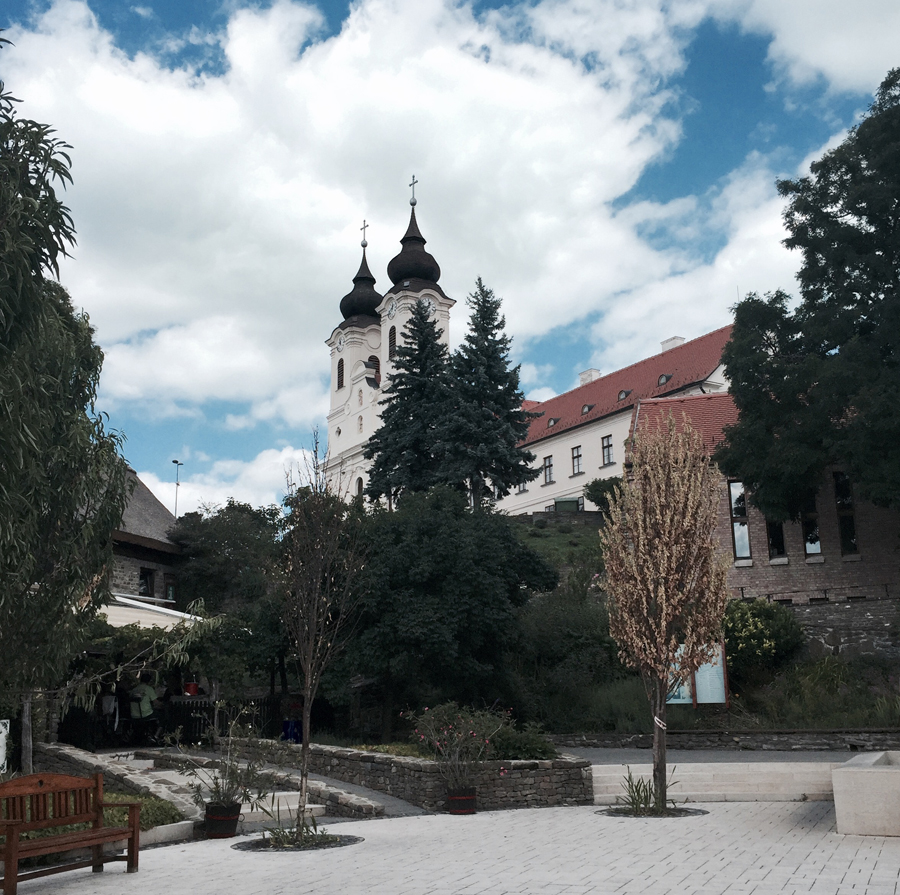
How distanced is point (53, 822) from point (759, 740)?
14.5 meters

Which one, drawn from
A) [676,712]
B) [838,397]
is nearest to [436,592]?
[676,712]

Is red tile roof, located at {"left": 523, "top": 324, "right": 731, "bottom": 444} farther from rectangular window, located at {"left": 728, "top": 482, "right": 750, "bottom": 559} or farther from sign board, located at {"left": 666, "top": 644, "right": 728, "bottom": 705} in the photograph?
sign board, located at {"left": 666, "top": 644, "right": 728, "bottom": 705}

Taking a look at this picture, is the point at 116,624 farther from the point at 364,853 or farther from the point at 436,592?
the point at 364,853

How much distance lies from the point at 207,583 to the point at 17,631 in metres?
23.0

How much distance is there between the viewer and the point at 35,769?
1552 centimetres

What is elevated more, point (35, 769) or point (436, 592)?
point (436, 592)

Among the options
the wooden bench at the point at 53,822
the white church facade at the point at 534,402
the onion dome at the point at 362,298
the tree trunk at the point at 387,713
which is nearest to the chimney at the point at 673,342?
the white church facade at the point at 534,402

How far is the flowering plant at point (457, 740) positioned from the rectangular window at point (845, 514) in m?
17.3

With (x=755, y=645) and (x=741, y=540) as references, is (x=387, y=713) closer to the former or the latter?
(x=755, y=645)

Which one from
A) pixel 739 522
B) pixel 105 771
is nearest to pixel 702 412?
pixel 739 522

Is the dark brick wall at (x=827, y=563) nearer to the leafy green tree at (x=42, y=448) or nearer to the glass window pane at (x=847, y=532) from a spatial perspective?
the glass window pane at (x=847, y=532)

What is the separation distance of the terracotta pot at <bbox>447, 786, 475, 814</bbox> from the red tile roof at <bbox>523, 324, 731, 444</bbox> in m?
38.7

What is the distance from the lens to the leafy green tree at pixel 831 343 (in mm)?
23734

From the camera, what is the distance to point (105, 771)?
14227 millimetres
